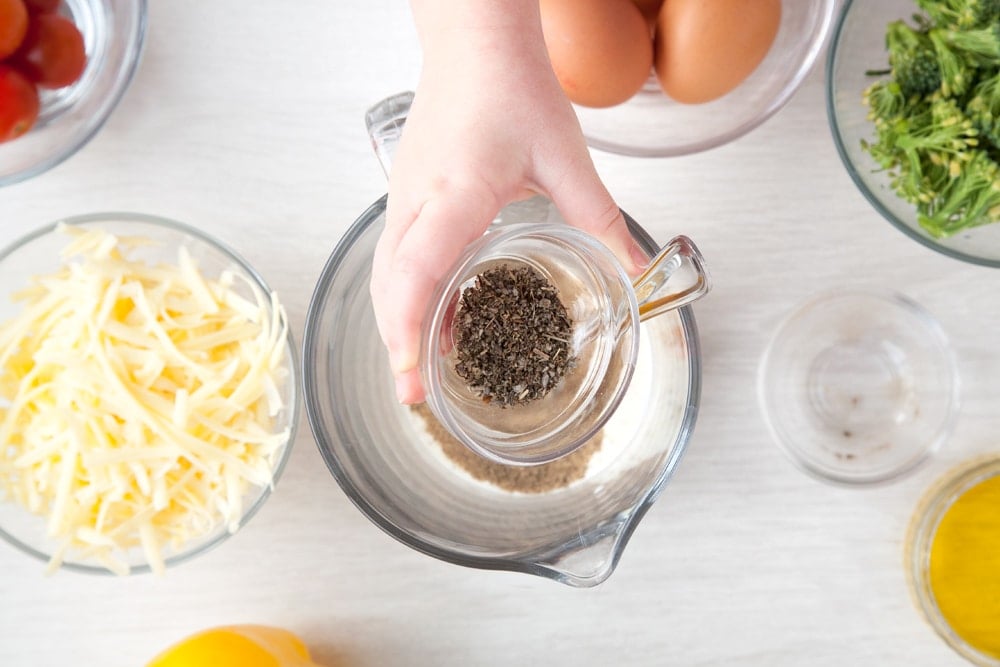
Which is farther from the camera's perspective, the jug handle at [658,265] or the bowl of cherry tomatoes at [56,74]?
the bowl of cherry tomatoes at [56,74]

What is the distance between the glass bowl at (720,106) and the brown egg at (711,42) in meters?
0.06

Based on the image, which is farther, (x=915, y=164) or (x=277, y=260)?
(x=277, y=260)

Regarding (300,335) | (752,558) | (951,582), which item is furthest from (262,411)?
(951,582)

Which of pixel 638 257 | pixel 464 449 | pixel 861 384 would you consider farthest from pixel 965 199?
pixel 464 449

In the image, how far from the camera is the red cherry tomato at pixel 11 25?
943 mm

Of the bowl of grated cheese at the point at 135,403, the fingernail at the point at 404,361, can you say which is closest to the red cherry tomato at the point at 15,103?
the bowl of grated cheese at the point at 135,403

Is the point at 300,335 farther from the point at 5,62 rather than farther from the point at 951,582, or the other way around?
the point at 951,582

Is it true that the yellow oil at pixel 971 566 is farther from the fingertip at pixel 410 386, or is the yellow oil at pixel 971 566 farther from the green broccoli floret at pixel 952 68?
the fingertip at pixel 410 386

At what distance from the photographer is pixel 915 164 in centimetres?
91

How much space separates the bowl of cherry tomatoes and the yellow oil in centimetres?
122

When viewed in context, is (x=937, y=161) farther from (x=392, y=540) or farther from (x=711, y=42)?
(x=392, y=540)

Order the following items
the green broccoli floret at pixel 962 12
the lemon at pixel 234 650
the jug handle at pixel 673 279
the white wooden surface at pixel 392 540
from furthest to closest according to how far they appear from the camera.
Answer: the white wooden surface at pixel 392 540, the lemon at pixel 234 650, the green broccoli floret at pixel 962 12, the jug handle at pixel 673 279

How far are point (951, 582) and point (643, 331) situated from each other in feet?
1.85

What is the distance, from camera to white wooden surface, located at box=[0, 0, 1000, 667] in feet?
3.45
